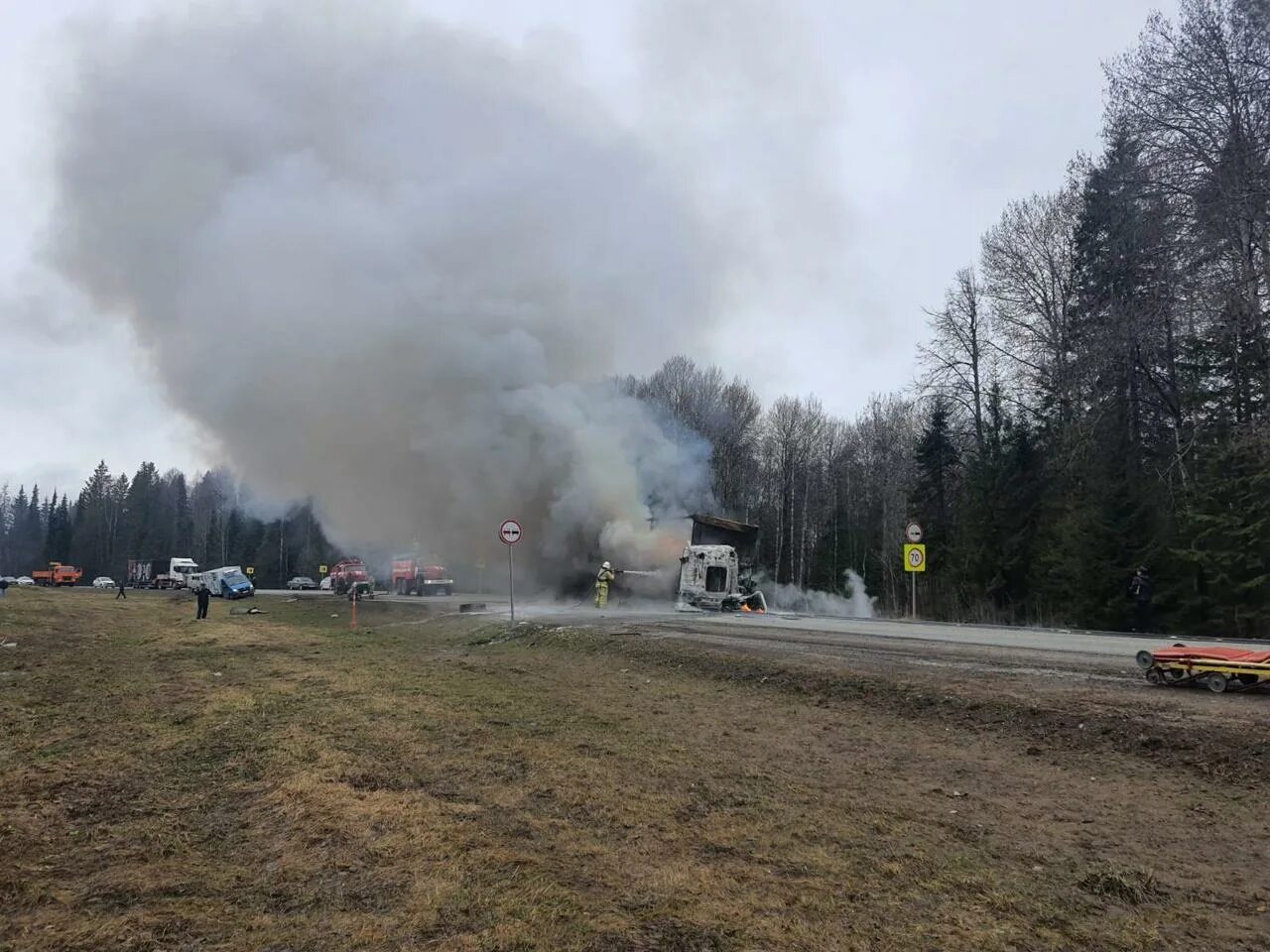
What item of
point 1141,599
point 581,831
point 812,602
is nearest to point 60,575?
point 812,602

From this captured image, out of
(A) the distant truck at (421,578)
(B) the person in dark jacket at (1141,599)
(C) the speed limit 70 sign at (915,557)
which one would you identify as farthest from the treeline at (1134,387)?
(A) the distant truck at (421,578)

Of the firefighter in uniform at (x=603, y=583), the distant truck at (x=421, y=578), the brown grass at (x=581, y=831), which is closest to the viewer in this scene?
the brown grass at (x=581, y=831)

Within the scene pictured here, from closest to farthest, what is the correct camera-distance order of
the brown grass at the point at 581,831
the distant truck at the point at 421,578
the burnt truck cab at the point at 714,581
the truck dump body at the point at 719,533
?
the brown grass at the point at 581,831, the burnt truck cab at the point at 714,581, the truck dump body at the point at 719,533, the distant truck at the point at 421,578

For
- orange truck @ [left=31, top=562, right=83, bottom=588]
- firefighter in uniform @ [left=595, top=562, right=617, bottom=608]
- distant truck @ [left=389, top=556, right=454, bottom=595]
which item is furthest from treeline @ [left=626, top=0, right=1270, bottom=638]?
orange truck @ [left=31, top=562, right=83, bottom=588]

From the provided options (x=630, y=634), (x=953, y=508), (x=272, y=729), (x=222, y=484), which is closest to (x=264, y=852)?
(x=272, y=729)

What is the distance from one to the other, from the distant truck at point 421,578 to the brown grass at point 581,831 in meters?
35.9

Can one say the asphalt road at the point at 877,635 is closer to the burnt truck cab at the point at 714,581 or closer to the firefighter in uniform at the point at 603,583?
the burnt truck cab at the point at 714,581

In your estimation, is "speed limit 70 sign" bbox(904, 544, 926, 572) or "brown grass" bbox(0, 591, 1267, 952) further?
"speed limit 70 sign" bbox(904, 544, 926, 572)

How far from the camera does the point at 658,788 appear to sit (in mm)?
5766

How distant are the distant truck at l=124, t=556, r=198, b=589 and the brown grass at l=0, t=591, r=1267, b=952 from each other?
7101 centimetres

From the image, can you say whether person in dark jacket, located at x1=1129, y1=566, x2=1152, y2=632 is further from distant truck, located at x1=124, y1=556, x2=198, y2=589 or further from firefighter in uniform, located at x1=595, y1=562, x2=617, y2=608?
distant truck, located at x1=124, y1=556, x2=198, y2=589

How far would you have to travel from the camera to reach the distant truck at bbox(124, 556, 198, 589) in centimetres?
7369

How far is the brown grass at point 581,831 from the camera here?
3506mm

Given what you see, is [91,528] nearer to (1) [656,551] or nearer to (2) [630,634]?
(1) [656,551]
